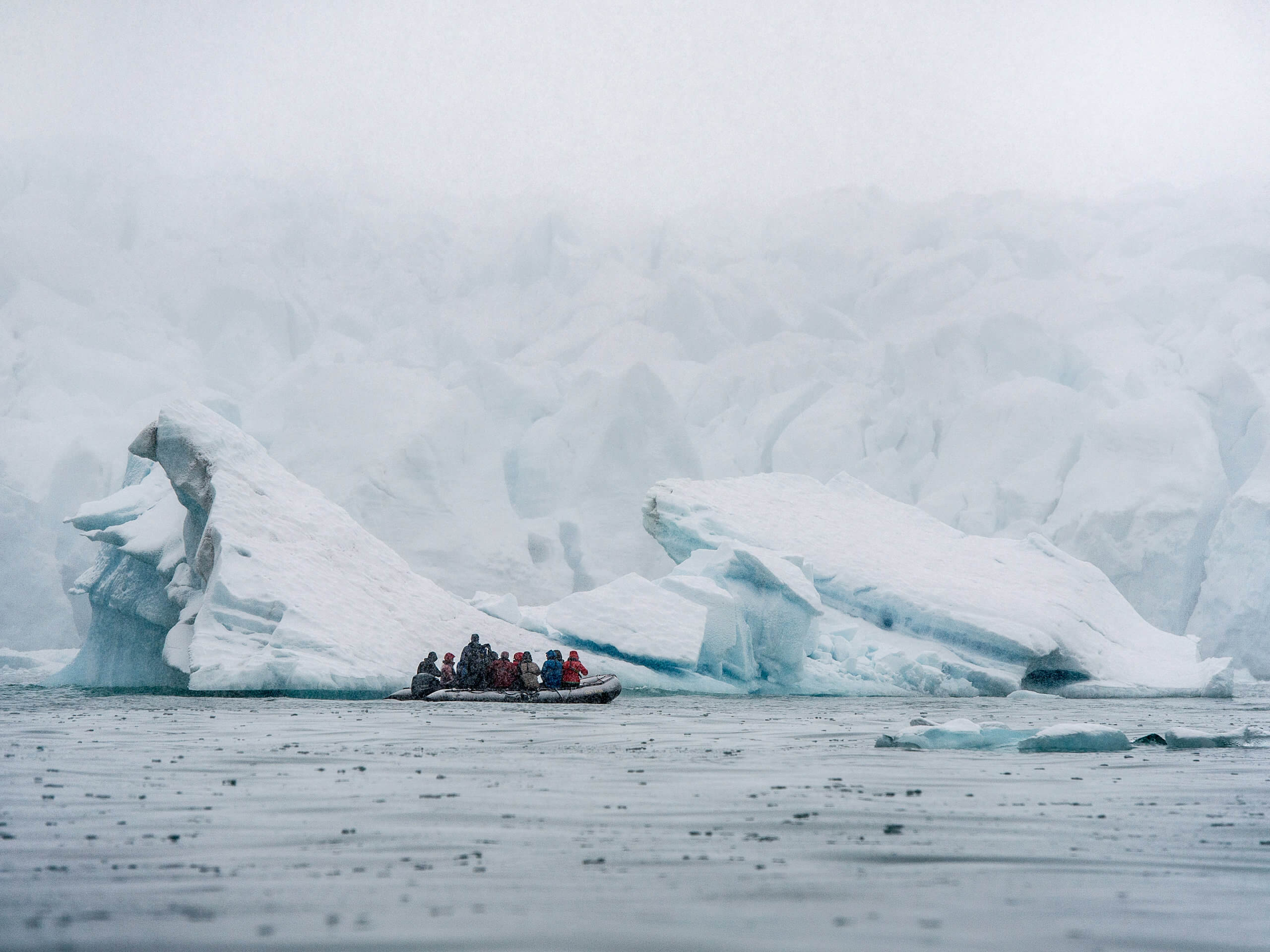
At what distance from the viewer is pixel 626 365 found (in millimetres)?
37188

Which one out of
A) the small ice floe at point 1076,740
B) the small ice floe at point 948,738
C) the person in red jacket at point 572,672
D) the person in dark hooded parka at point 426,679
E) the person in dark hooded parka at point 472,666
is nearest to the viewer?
the small ice floe at point 1076,740

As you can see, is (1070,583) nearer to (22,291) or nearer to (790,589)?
(790,589)

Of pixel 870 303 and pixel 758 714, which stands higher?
pixel 870 303

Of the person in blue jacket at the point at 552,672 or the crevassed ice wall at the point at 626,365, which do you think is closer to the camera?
the person in blue jacket at the point at 552,672

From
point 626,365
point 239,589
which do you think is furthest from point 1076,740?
point 626,365

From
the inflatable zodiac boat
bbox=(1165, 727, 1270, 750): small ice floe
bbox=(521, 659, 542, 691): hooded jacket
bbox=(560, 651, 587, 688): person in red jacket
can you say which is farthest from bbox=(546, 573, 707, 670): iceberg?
bbox=(1165, 727, 1270, 750): small ice floe

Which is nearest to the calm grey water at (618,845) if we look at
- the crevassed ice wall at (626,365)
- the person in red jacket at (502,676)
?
the person in red jacket at (502,676)

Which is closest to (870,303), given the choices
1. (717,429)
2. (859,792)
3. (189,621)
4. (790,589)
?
(717,429)

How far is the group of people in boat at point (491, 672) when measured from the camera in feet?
47.3

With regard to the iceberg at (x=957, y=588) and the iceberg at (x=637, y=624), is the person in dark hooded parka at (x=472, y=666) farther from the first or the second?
the iceberg at (x=957, y=588)

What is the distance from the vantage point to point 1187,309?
3391 cm

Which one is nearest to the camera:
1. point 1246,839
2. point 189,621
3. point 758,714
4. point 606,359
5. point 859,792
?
point 1246,839

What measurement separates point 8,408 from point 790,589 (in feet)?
74.5

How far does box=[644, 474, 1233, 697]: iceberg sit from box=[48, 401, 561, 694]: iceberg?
404cm
